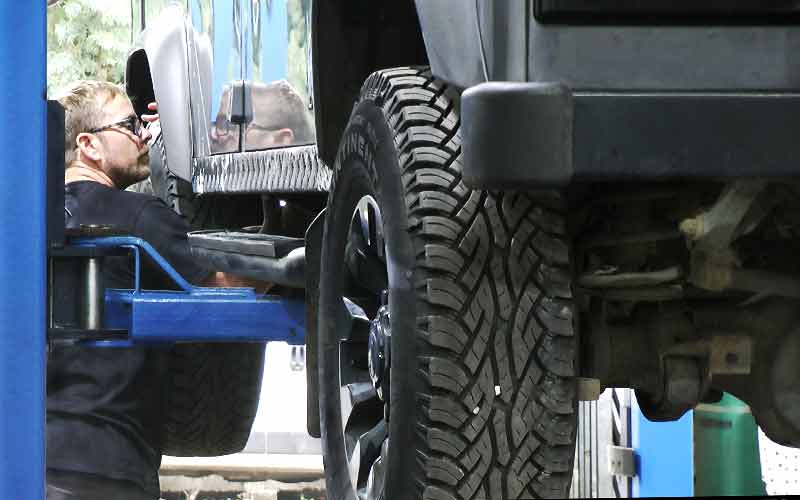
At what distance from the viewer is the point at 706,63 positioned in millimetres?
1910

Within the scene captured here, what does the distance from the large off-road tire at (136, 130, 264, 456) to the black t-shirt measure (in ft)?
0.74

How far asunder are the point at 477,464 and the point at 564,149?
0.56 metres

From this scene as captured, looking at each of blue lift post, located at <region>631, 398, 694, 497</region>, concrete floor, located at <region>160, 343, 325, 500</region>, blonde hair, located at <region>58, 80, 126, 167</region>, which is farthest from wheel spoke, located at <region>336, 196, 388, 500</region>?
concrete floor, located at <region>160, 343, 325, 500</region>

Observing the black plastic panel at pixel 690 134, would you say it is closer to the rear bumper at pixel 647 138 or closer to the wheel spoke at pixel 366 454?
the rear bumper at pixel 647 138

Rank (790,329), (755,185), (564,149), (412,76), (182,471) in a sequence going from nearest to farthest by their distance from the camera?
1. (564,149)
2. (755,185)
3. (412,76)
4. (790,329)
5. (182,471)

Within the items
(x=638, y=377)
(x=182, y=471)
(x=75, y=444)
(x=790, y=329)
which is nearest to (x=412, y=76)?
(x=638, y=377)

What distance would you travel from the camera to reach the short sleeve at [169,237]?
4.39m

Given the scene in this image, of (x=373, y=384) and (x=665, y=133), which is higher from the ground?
(x=665, y=133)

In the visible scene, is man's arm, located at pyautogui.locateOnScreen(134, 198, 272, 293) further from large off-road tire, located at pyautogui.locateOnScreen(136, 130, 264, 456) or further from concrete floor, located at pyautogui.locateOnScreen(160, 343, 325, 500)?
concrete floor, located at pyautogui.locateOnScreen(160, 343, 325, 500)

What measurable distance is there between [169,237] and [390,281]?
7.65ft

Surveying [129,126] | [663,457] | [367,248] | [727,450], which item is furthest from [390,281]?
[663,457]

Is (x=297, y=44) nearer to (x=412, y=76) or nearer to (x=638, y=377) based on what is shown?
Result: (x=412, y=76)

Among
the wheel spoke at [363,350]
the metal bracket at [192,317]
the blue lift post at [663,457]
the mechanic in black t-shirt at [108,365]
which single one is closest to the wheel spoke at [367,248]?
the wheel spoke at [363,350]

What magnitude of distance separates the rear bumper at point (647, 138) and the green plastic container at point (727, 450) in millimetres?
3041
